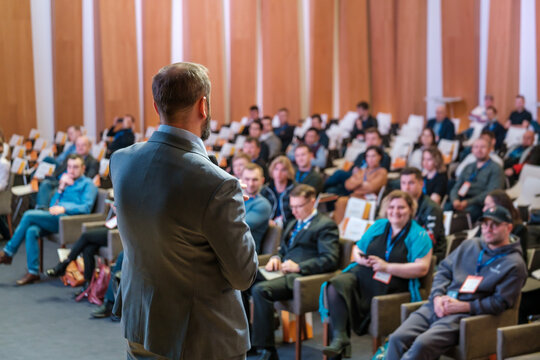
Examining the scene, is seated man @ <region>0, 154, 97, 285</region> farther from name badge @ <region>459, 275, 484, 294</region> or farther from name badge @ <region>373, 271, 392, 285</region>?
name badge @ <region>459, 275, 484, 294</region>

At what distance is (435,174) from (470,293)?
9.46 ft

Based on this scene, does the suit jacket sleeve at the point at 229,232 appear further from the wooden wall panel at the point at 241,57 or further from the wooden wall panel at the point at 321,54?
the wooden wall panel at the point at 321,54

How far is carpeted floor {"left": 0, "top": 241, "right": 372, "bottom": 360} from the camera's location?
4.46 meters

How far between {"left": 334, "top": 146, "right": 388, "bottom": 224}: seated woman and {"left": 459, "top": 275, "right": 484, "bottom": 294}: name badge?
2.96 m

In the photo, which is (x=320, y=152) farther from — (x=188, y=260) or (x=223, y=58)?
(x=188, y=260)

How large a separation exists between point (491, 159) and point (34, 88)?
897 cm

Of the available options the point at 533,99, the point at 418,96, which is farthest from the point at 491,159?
the point at 418,96

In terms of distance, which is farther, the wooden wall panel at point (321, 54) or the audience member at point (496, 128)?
the wooden wall panel at point (321, 54)

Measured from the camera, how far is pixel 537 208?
6035 mm

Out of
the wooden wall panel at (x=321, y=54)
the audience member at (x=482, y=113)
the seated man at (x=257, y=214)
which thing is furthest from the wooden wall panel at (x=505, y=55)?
the seated man at (x=257, y=214)

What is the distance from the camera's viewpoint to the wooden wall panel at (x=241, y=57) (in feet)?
47.4

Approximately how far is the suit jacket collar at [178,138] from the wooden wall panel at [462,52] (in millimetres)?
12611

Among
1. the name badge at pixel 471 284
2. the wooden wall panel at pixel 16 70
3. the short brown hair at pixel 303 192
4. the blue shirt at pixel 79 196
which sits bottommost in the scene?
the name badge at pixel 471 284

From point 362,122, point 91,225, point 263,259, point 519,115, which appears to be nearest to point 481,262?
point 263,259
